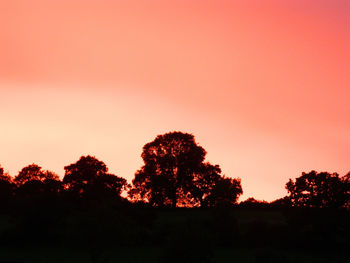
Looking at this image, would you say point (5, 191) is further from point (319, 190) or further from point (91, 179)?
point (319, 190)

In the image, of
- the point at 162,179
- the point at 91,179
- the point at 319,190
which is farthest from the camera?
the point at 162,179

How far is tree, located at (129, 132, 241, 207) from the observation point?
490ft

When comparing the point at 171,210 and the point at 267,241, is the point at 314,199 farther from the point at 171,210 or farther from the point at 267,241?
the point at 171,210

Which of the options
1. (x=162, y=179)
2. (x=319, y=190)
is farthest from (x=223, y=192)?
(x=319, y=190)

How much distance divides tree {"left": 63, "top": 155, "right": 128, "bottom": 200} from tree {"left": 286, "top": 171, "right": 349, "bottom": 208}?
34858 millimetres

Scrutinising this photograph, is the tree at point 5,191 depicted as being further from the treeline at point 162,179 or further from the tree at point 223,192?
the tree at point 223,192

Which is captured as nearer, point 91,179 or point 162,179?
point 91,179

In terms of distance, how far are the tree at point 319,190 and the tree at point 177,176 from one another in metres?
55.7

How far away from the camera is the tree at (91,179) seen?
120 metres

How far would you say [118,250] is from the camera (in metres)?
84.0

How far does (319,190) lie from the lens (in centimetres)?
9312

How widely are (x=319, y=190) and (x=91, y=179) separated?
51841mm

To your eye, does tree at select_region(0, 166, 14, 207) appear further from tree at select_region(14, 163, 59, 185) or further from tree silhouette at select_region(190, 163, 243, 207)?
tree silhouette at select_region(190, 163, 243, 207)

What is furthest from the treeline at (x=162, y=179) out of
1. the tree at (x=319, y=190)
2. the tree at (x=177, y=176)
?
the tree at (x=319, y=190)
